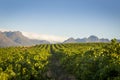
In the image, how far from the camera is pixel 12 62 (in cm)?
7150

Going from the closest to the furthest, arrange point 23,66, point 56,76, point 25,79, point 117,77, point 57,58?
point 117,77
point 25,79
point 23,66
point 56,76
point 57,58

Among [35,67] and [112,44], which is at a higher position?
[112,44]

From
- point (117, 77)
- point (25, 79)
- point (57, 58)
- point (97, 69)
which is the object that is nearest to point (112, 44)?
point (97, 69)

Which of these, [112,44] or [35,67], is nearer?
[112,44]

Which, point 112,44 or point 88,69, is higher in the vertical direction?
point 112,44

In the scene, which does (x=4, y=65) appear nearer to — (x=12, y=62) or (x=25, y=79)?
(x=12, y=62)

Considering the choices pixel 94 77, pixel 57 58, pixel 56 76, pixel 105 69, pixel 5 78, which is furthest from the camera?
pixel 57 58

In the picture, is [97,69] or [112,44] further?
[112,44]

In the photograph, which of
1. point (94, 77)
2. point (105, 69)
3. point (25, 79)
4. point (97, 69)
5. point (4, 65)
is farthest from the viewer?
point (4, 65)

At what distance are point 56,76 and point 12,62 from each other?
14.9 meters

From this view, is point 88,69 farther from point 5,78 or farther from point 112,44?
point 5,78

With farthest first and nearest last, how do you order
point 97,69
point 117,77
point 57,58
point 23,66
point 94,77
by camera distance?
point 57,58 → point 23,66 → point 97,69 → point 94,77 → point 117,77

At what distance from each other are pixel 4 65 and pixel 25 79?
1298cm

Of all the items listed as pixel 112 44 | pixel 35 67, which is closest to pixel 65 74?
pixel 35 67
